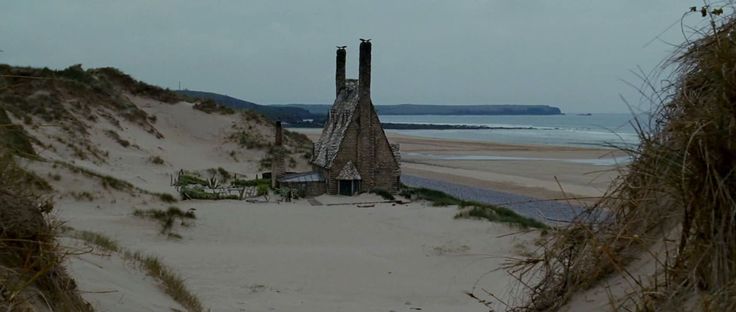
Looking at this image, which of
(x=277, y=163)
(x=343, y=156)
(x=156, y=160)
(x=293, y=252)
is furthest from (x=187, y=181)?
(x=293, y=252)

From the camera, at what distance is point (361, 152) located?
31.0 metres

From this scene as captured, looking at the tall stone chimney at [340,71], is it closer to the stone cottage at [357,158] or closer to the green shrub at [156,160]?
the stone cottage at [357,158]

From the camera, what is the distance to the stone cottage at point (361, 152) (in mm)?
30656

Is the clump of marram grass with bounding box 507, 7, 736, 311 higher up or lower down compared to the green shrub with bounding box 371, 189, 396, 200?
higher up

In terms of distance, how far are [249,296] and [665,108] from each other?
865 centimetres

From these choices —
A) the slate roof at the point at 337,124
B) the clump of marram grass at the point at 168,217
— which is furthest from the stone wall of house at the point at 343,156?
the clump of marram grass at the point at 168,217

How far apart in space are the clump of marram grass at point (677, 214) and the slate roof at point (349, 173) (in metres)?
26.3

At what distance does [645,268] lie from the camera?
3469 mm

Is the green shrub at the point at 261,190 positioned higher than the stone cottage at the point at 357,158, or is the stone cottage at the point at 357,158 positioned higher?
the stone cottage at the point at 357,158

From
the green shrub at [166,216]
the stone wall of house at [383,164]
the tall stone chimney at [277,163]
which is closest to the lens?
the green shrub at [166,216]

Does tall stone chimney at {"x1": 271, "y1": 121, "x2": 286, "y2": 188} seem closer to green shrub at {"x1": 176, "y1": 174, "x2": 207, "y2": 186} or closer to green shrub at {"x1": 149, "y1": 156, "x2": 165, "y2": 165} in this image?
green shrub at {"x1": 176, "y1": 174, "x2": 207, "y2": 186}

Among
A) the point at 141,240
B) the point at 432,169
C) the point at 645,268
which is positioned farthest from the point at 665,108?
the point at 432,169

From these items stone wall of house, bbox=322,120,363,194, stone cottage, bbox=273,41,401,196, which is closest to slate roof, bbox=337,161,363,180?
stone cottage, bbox=273,41,401,196

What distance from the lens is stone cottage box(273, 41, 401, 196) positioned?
101 feet
